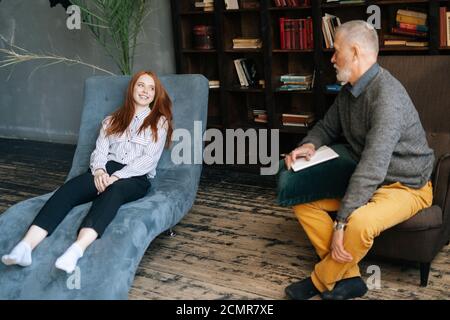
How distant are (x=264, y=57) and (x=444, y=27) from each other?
127 centimetres

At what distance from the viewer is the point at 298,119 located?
4465 millimetres

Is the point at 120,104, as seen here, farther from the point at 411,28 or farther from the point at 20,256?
the point at 411,28

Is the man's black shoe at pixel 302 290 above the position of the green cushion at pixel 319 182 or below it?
below

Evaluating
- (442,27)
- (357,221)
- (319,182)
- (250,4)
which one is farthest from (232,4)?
(357,221)

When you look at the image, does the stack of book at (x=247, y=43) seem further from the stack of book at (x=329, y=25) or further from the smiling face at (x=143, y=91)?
the smiling face at (x=143, y=91)

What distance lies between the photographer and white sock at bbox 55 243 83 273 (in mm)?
2551

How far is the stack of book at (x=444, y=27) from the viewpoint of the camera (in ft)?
12.0

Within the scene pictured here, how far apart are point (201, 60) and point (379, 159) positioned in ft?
8.88

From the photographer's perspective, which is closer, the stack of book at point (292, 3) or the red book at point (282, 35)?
the stack of book at point (292, 3)

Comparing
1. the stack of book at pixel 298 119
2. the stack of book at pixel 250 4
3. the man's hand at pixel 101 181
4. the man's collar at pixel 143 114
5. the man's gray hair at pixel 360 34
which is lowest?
the man's hand at pixel 101 181

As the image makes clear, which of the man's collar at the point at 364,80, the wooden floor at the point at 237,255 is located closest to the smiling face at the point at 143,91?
the wooden floor at the point at 237,255

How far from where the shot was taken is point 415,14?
3.82 metres

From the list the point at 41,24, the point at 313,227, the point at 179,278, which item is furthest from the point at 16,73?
the point at 313,227

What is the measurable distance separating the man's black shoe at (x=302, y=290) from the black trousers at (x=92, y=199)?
2.85 ft
